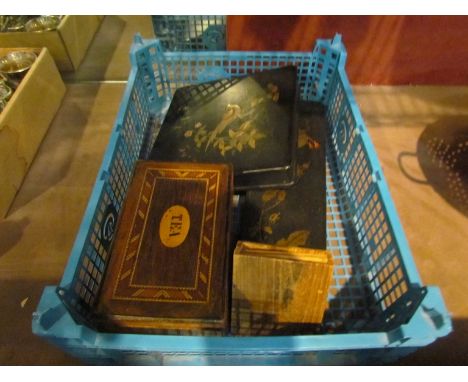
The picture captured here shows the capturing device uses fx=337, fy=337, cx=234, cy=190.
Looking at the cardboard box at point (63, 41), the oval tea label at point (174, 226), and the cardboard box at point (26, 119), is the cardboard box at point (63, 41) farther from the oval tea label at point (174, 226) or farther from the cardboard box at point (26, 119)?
the oval tea label at point (174, 226)

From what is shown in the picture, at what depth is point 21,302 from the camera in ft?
2.67

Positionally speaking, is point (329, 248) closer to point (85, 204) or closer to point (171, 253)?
point (171, 253)

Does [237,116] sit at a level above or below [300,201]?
above

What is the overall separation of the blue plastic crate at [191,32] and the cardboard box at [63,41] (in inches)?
12.5

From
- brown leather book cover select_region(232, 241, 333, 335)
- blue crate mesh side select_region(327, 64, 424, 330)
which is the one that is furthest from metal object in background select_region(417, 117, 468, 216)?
brown leather book cover select_region(232, 241, 333, 335)

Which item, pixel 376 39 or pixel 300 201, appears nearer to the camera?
pixel 300 201

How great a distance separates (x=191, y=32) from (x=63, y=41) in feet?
1.66

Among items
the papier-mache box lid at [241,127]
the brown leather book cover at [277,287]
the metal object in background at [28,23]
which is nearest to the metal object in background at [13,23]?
the metal object in background at [28,23]

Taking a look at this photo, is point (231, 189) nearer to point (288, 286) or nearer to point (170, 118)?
point (288, 286)

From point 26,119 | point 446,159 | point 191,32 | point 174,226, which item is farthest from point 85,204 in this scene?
point 446,159

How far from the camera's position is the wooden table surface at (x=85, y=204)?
2.54 feet

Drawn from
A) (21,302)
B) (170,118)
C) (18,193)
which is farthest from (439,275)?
(18,193)

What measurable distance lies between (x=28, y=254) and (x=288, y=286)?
0.72 m

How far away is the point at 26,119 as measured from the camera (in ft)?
3.45
